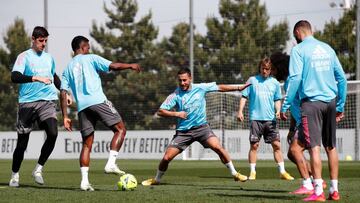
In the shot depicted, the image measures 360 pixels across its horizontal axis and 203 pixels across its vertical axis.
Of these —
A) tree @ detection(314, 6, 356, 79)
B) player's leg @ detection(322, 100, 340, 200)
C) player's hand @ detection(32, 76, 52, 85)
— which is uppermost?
tree @ detection(314, 6, 356, 79)

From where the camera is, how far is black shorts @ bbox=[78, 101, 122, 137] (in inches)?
479

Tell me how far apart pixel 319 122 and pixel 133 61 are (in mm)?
39458

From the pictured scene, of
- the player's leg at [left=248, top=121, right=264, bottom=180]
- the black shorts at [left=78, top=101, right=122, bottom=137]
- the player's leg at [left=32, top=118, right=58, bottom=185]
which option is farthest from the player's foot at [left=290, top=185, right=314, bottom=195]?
the player's leg at [left=248, top=121, right=264, bottom=180]

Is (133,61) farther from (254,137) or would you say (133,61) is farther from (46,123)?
(46,123)

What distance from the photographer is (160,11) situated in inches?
1762

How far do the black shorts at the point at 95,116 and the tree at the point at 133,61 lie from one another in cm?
2685

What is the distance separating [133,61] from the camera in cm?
4928

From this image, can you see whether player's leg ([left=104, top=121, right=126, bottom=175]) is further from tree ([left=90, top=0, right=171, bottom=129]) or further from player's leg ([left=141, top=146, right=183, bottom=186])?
tree ([left=90, top=0, right=171, bottom=129])

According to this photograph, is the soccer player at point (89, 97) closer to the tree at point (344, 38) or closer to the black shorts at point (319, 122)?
the black shorts at point (319, 122)

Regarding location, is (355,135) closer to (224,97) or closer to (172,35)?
(224,97)

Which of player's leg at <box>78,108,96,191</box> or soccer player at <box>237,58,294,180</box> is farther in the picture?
soccer player at <box>237,58,294,180</box>

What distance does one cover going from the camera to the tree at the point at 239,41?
42594 millimetres

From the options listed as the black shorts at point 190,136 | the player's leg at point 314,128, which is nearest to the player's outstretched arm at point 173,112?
the black shorts at point 190,136

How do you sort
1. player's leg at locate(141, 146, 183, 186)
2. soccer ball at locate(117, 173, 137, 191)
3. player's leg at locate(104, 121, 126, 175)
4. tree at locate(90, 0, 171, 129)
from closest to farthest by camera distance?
1. soccer ball at locate(117, 173, 137, 191)
2. player's leg at locate(104, 121, 126, 175)
3. player's leg at locate(141, 146, 183, 186)
4. tree at locate(90, 0, 171, 129)
